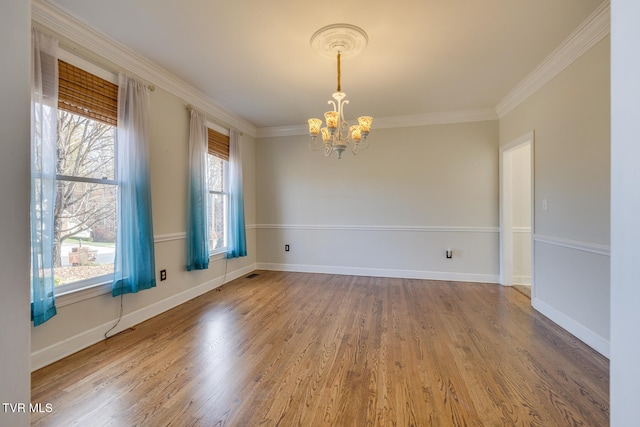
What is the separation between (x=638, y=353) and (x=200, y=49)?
3245mm

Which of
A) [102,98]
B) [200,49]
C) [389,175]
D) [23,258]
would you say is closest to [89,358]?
[23,258]

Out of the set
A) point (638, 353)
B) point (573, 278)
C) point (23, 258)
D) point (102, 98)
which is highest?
point (102, 98)

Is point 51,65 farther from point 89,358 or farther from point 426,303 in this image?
point 426,303

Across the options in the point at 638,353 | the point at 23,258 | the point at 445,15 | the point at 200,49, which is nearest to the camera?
the point at 638,353

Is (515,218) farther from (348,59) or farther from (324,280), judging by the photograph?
(348,59)

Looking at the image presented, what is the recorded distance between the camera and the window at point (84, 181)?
2.10 m

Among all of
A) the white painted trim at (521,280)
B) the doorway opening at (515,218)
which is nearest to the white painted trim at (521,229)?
the doorway opening at (515,218)

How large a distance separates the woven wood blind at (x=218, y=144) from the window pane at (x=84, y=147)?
137 cm

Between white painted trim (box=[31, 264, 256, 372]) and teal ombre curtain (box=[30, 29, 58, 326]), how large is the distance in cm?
34

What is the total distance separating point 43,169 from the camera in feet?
6.08

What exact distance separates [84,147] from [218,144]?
180 centimetres

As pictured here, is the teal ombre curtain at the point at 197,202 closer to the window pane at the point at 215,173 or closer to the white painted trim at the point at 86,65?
the window pane at the point at 215,173

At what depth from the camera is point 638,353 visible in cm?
61

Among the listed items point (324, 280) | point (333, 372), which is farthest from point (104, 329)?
point (324, 280)
